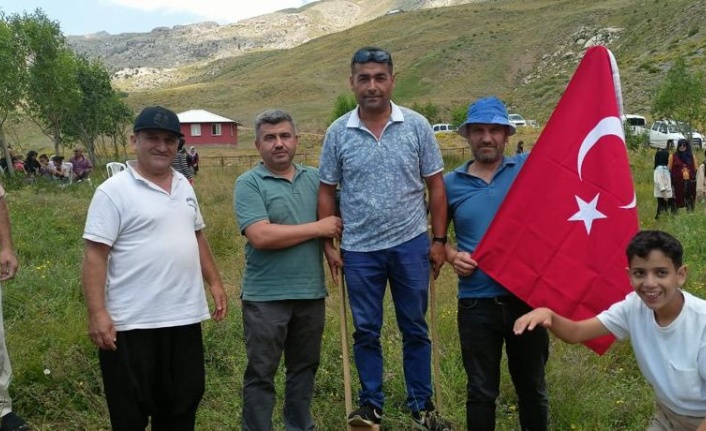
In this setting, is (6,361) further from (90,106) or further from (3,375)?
(90,106)

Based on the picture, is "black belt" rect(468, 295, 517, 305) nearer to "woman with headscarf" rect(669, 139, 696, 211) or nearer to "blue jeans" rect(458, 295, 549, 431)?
"blue jeans" rect(458, 295, 549, 431)

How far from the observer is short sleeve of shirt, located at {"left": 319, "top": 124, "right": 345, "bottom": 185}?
12.4 ft

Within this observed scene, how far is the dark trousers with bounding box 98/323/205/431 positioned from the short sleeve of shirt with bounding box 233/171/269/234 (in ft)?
2.15

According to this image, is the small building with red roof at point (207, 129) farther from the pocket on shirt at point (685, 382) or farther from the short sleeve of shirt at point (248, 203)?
the pocket on shirt at point (685, 382)

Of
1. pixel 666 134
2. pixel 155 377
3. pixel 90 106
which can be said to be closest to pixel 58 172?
pixel 155 377

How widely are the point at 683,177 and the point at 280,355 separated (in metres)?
10.7

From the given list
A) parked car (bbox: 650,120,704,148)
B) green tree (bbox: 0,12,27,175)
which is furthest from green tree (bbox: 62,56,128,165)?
parked car (bbox: 650,120,704,148)

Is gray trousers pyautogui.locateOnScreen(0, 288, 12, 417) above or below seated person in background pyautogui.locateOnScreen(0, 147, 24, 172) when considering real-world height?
above

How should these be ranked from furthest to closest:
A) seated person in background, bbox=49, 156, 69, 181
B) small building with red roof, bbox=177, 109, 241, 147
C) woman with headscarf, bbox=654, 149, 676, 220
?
small building with red roof, bbox=177, 109, 241, 147, seated person in background, bbox=49, 156, 69, 181, woman with headscarf, bbox=654, 149, 676, 220

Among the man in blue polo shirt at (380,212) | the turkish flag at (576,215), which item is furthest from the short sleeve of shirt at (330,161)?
the turkish flag at (576,215)

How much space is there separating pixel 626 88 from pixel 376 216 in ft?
157

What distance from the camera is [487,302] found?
11.8 feet

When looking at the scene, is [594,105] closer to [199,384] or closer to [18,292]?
[199,384]

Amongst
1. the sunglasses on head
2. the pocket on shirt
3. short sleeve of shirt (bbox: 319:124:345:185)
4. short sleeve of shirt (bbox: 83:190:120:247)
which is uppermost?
the sunglasses on head
